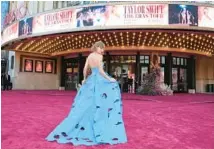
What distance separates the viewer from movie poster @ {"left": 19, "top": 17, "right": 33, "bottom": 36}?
17758 millimetres

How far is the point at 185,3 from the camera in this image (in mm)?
14789

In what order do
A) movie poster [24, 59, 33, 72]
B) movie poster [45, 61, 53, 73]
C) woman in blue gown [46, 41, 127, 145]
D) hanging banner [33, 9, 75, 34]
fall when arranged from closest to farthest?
woman in blue gown [46, 41, 127, 145]
hanging banner [33, 9, 75, 34]
movie poster [24, 59, 33, 72]
movie poster [45, 61, 53, 73]

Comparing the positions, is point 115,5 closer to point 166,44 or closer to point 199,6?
point 199,6

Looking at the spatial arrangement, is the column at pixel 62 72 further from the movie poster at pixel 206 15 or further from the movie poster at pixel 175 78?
the movie poster at pixel 206 15

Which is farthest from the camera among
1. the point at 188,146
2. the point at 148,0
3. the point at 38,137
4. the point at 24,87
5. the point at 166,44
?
the point at 24,87

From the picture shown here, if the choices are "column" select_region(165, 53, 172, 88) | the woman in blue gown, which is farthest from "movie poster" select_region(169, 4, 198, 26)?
the woman in blue gown

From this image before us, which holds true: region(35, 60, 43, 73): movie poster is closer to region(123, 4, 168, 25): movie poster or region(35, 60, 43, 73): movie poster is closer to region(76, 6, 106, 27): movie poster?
region(76, 6, 106, 27): movie poster

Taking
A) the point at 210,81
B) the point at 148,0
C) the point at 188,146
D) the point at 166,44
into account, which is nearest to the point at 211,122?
the point at 188,146

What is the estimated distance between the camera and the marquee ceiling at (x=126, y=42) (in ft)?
57.5

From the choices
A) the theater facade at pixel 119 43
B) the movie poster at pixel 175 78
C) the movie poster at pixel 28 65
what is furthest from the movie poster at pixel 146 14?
the movie poster at pixel 28 65

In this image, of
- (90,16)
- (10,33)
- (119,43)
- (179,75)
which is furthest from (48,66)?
(90,16)

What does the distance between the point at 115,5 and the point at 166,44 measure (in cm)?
596

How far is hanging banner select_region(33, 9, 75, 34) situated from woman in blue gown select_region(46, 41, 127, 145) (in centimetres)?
1184

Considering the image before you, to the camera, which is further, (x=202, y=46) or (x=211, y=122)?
(x=202, y=46)
